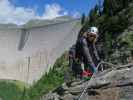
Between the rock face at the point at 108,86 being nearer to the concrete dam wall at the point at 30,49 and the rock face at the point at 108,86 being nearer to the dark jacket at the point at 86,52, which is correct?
the dark jacket at the point at 86,52

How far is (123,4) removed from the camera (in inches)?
938

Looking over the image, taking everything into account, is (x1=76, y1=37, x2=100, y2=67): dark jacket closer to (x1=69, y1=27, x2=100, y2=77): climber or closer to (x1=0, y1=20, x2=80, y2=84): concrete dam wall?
(x1=69, y1=27, x2=100, y2=77): climber

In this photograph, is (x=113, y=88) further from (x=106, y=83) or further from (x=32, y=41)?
(x=32, y=41)

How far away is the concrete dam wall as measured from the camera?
160 ft

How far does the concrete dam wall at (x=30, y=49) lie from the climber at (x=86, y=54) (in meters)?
38.5

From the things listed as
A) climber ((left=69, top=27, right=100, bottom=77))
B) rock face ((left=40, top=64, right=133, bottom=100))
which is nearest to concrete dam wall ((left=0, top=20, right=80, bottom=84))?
rock face ((left=40, top=64, right=133, bottom=100))

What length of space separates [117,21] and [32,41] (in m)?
29.8

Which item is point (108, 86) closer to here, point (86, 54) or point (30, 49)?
point (86, 54)

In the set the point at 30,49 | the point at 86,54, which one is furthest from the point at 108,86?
the point at 30,49

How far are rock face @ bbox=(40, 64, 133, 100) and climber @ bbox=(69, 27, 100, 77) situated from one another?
192mm

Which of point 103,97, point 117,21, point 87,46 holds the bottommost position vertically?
point 103,97

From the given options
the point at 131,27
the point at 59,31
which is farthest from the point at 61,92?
the point at 59,31

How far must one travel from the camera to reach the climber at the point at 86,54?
8023 mm

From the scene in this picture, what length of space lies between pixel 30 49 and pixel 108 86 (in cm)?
4502
